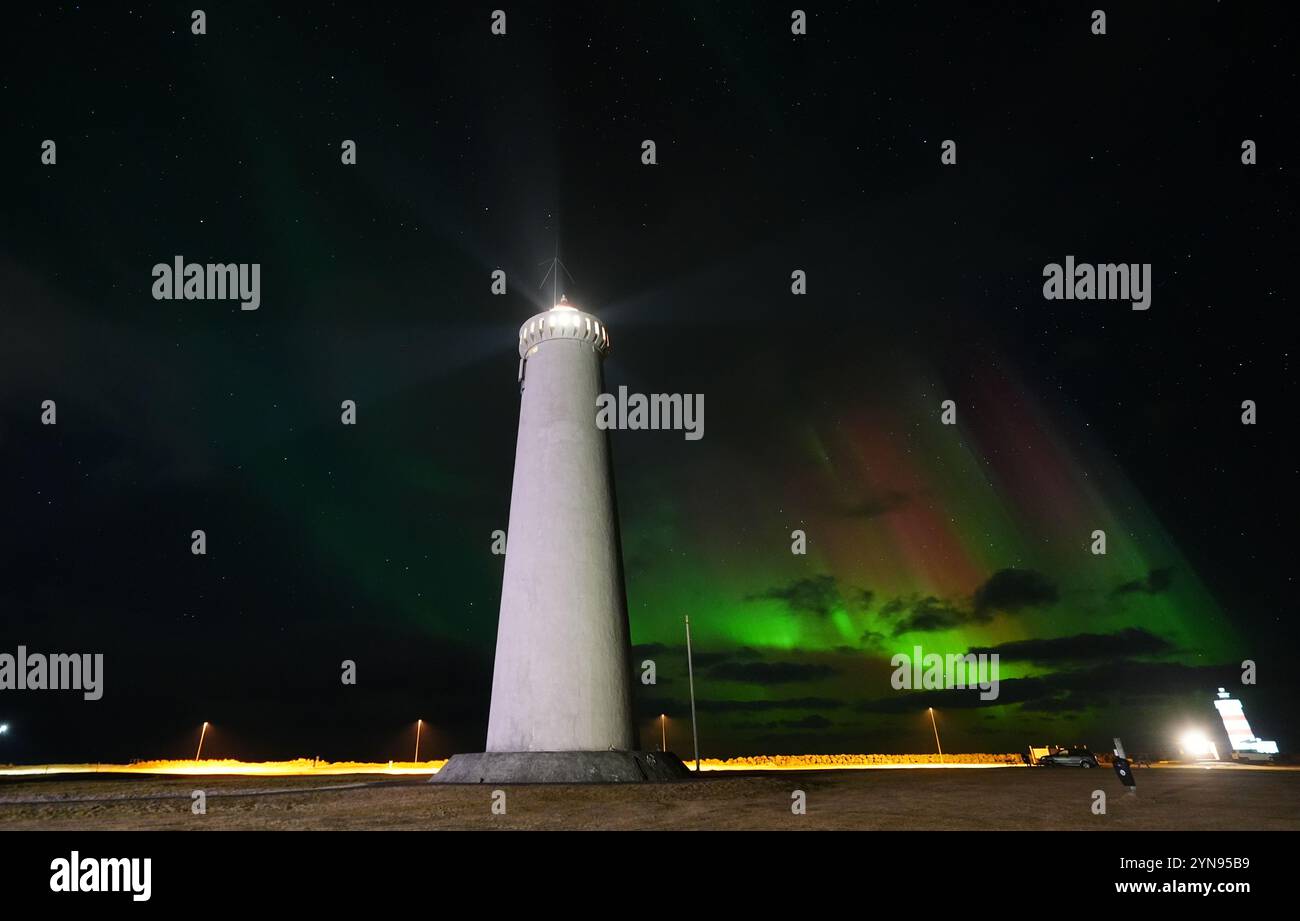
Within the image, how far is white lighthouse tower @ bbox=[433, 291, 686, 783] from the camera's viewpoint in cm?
1798

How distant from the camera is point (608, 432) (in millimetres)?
21547

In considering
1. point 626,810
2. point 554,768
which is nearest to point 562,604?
point 554,768

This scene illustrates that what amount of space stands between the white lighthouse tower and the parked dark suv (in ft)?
97.4

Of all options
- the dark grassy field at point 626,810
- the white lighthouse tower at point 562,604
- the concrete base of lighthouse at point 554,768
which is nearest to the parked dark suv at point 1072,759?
the dark grassy field at point 626,810

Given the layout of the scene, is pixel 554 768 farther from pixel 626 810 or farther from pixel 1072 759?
pixel 1072 759

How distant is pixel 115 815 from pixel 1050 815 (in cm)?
1628

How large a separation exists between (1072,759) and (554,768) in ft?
113

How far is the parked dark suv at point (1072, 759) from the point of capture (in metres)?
39.3

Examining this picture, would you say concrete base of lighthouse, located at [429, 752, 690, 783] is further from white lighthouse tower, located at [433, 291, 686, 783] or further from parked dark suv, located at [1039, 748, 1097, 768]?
parked dark suv, located at [1039, 748, 1097, 768]

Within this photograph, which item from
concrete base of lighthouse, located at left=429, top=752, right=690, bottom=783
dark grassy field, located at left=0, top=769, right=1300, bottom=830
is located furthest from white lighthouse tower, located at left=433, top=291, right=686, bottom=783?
dark grassy field, located at left=0, top=769, right=1300, bottom=830

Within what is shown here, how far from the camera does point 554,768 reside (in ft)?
56.9

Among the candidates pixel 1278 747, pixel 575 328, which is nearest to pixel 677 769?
pixel 575 328

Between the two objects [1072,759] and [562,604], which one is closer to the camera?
[562,604]
